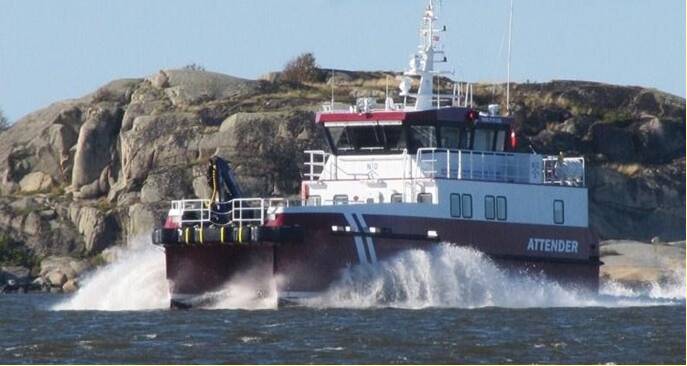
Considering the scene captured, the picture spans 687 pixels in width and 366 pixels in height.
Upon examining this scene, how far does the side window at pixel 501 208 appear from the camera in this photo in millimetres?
50656

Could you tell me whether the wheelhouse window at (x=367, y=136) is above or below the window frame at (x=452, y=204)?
above

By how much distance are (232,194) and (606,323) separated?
1019 centimetres

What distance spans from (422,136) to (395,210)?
3001 mm

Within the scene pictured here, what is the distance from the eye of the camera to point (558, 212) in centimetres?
5281

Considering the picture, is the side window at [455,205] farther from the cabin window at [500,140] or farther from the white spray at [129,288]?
the white spray at [129,288]

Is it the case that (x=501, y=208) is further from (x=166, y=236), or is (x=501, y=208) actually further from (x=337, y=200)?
(x=166, y=236)

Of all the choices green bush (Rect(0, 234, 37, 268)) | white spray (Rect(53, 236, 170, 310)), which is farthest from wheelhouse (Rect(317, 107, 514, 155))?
green bush (Rect(0, 234, 37, 268))

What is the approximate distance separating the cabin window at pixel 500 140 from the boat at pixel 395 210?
0.20 ft

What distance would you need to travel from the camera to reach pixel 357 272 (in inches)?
1847

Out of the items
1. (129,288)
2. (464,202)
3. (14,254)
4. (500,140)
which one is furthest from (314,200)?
(14,254)

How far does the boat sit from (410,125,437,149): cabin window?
0.02m

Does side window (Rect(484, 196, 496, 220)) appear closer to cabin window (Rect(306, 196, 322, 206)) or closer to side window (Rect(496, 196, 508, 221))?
side window (Rect(496, 196, 508, 221))

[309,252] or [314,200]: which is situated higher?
[314,200]

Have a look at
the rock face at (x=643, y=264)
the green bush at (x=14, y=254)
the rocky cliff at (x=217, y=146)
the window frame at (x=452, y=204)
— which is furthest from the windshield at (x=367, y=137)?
the green bush at (x=14, y=254)
